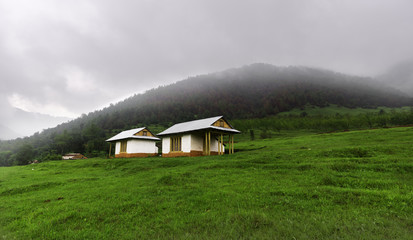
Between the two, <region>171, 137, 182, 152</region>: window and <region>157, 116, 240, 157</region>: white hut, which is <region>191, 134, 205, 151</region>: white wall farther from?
<region>171, 137, 182, 152</region>: window

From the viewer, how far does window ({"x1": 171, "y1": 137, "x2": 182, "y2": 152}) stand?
1224 inches

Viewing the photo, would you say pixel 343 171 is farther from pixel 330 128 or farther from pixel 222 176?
pixel 330 128

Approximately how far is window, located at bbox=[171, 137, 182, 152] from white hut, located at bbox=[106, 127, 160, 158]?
28.3ft

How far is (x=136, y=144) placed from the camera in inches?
1483

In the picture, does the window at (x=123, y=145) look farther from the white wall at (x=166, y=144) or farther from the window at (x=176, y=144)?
the window at (x=176, y=144)

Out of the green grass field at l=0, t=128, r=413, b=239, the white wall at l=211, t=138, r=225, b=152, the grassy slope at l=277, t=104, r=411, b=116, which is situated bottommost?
the green grass field at l=0, t=128, r=413, b=239

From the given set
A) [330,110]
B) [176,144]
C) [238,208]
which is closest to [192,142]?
[176,144]

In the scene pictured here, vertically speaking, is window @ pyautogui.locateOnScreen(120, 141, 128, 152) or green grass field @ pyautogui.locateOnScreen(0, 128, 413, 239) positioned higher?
window @ pyautogui.locateOnScreen(120, 141, 128, 152)

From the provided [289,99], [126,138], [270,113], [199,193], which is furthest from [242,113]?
[199,193]

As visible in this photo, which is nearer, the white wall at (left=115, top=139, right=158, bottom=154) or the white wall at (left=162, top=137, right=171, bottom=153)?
the white wall at (left=162, top=137, right=171, bottom=153)

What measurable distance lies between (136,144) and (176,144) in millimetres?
10458

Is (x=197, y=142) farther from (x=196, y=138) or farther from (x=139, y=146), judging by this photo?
(x=139, y=146)

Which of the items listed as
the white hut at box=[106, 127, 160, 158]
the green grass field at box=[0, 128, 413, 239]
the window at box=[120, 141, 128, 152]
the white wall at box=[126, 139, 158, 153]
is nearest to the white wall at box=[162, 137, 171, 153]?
the white hut at box=[106, 127, 160, 158]

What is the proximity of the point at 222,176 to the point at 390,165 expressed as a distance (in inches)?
423
